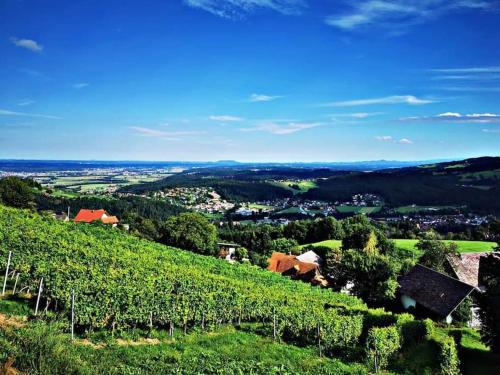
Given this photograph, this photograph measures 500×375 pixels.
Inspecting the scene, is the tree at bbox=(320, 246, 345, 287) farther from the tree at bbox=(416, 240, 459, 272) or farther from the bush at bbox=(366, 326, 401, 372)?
the bush at bbox=(366, 326, 401, 372)

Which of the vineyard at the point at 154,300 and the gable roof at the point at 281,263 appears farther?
the gable roof at the point at 281,263

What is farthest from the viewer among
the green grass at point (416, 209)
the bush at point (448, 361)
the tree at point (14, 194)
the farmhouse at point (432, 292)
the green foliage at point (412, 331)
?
the green grass at point (416, 209)

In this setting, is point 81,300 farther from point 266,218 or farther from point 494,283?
point 266,218

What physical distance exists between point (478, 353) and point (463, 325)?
979cm

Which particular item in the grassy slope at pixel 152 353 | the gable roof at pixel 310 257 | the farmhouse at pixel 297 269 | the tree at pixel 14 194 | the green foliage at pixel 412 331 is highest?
the tree at pixel 14 194

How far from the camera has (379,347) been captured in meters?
20.1

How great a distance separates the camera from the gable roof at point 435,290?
3391 cm

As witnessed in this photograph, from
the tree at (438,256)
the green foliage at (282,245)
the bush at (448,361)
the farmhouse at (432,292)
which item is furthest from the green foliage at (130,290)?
the green foliage at (282,245)

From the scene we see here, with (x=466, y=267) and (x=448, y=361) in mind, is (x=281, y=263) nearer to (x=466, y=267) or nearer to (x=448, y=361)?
(x=466, y=267)

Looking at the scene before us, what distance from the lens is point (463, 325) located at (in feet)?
109

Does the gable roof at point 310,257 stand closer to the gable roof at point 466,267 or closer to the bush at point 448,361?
the gable roof at point 466,267

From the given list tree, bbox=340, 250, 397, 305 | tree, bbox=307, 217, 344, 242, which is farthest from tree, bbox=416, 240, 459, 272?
tree, bbox=307, 217, 344, 242

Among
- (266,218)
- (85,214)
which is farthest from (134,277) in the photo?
(266,218)

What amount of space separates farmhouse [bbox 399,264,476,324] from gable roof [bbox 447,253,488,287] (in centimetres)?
795
